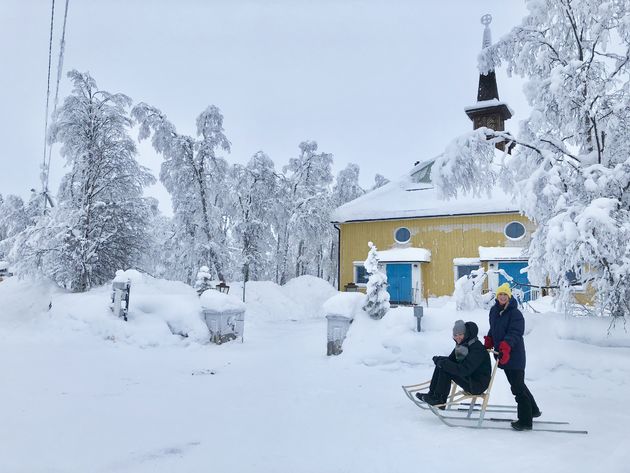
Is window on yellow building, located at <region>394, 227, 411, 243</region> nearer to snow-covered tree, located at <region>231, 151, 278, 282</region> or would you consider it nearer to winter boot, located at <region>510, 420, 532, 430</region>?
snow-covered tree, located at <region>231, 151, 278, 282</region>

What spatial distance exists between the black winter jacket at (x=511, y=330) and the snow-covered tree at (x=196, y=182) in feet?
64.5

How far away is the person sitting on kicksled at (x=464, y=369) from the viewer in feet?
16.7

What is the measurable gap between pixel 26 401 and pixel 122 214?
507 inches

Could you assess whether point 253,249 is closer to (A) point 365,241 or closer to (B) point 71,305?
(A) point 365,241

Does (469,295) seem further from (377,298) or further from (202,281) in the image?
(202,281)

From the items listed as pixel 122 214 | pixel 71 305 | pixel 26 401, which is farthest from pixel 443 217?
pixel 26 401

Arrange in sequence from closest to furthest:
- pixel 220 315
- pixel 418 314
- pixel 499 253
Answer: pixel 418 314 < pixel 220 315 < pixel 499 253

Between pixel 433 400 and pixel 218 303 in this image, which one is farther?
pixel 218 303

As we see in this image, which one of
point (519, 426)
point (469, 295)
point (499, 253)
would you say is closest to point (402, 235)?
point (499, 253)

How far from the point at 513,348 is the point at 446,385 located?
0.92 meters

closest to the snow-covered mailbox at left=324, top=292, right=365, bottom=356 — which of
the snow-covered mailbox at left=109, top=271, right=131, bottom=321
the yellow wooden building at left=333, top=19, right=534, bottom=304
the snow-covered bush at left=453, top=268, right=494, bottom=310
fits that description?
the snow-covered bush at left=453, top=268, right=494, bottom=310

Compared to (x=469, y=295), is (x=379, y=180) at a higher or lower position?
higher

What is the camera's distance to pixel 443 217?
2053 centimetres

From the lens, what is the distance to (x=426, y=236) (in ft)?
68.6
